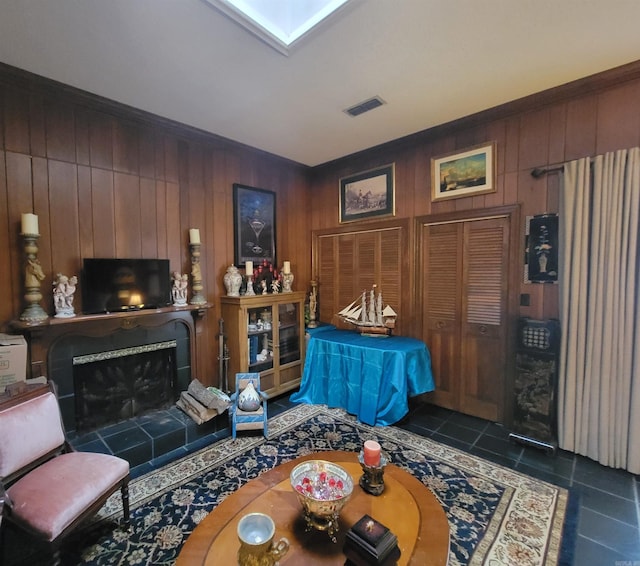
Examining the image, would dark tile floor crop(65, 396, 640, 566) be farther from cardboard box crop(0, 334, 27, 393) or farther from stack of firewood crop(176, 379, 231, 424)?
cardboard box crop(0, 334, 27, 393)

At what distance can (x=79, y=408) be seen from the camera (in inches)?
97.3

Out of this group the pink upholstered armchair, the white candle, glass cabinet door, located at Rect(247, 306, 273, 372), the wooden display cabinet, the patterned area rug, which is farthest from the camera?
glass cabinet door, located at Rect(247, 306, 273, 372)

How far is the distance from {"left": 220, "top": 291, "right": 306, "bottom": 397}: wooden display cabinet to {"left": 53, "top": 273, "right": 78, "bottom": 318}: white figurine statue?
1314 millimetres

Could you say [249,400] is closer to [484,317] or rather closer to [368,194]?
[484,317]

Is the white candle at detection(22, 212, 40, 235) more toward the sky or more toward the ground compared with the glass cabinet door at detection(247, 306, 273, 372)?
more toward the sky

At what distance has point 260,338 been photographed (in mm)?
3512

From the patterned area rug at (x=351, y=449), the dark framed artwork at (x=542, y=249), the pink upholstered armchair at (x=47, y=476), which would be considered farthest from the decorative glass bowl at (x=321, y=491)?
the dark framed artwork at (x=542, y=249)

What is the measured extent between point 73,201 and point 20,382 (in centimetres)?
138

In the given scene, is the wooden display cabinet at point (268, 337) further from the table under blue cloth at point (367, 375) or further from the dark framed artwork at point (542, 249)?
the dark framed artwork at point (542, 249)

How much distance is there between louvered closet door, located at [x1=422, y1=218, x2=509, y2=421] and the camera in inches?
112

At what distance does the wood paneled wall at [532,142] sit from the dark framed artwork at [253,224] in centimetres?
144

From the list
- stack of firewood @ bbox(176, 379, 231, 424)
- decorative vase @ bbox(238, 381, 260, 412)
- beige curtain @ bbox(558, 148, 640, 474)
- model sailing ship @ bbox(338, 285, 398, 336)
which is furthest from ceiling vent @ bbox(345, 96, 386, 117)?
stack of firewood @ bbox(176, 379, 231, 424)

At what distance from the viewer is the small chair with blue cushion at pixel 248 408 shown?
2646mm

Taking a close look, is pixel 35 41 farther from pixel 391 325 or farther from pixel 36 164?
pixel 391 325
